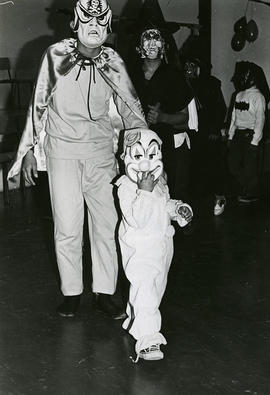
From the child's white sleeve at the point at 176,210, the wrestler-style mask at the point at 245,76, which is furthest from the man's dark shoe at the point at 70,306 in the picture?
the wrestler-style mask at the point at 245,76

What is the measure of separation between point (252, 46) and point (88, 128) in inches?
338

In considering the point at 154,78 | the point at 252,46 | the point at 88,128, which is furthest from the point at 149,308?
the point at 252,46

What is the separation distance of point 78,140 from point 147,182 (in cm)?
56

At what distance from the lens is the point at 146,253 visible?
3256mm

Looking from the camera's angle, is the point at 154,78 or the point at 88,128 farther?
the point at 154,78

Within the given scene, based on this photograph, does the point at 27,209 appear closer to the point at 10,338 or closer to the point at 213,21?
the point at 10,338

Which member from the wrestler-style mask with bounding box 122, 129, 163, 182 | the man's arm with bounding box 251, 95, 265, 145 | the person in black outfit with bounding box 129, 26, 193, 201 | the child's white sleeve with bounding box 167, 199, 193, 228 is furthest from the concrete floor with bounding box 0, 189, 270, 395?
the man's arm with bounding box 251, 95, 265, 145

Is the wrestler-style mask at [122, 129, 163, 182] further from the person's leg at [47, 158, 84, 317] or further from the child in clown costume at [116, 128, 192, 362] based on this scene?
the person's leg at [47, 158, 84, 317]

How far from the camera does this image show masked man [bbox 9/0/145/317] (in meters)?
3.60

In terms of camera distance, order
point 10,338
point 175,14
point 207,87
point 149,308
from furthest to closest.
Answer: point 175,14 → point 207,87 → point 10,338 → point 149,308

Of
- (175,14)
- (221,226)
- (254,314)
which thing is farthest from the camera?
(175,14)

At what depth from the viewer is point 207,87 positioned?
6449 millimetres

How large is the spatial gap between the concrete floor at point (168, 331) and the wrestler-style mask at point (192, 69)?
1.69 metres

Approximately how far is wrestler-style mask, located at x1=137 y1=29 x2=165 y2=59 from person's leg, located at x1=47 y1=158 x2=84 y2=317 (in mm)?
1391
